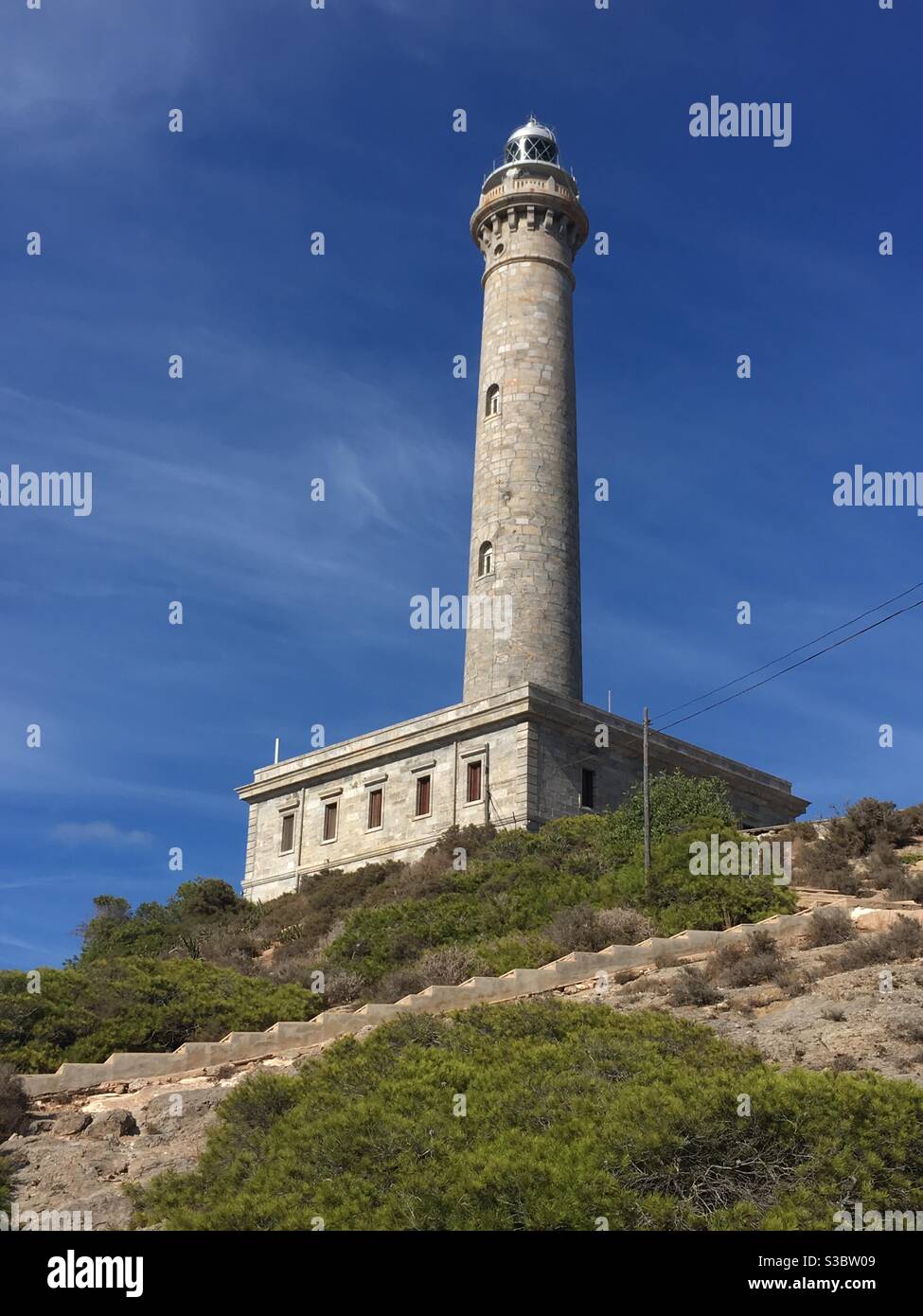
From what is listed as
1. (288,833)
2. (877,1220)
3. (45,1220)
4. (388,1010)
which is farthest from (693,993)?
(288,833)

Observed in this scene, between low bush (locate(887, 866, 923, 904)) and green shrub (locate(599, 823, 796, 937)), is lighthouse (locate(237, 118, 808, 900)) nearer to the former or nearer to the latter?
green shrub (locate(599, 823, 796, 937))

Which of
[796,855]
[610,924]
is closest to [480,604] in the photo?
[796,855]

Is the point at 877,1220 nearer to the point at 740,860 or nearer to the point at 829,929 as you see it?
the point at 829,929

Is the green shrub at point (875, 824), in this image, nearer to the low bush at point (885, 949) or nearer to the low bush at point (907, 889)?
the low bush at point (907, 889)

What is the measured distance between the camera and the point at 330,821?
42.4 meters

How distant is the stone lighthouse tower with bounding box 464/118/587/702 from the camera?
40.3m

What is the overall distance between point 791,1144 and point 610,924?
1271cm

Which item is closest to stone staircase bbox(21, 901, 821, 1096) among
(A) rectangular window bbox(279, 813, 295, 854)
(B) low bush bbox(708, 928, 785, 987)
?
(B) low bush bbox(708, 928, 785, 987)

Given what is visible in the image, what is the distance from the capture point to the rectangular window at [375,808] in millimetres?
40969

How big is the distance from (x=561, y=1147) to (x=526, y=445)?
1204 inches

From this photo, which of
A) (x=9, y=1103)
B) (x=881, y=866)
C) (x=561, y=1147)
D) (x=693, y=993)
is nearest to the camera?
(x=561, y=1147)

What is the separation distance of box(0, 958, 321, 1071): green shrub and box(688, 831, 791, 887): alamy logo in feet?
26.7

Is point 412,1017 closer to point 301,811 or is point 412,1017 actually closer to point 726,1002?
point 726,1002
